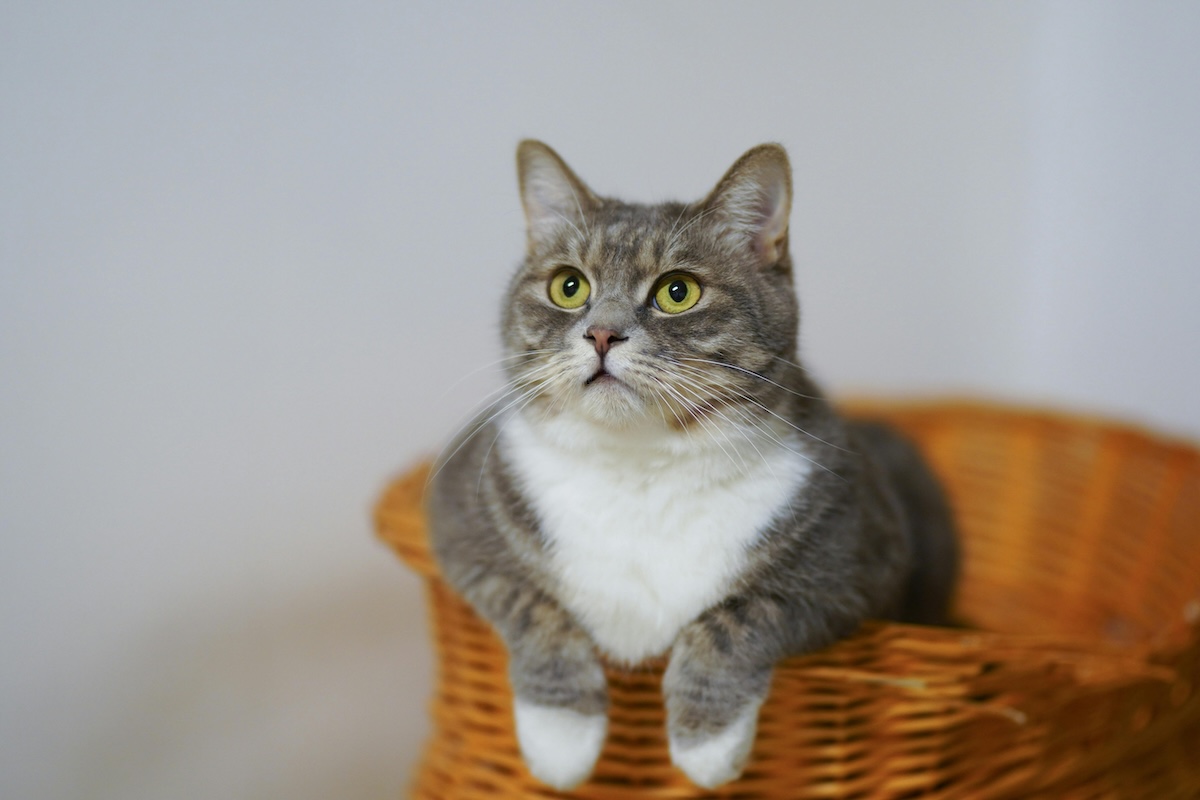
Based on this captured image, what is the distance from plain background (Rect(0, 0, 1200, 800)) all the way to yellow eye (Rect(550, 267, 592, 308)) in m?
0.21

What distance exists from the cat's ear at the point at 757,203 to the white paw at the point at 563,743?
0.60 meters

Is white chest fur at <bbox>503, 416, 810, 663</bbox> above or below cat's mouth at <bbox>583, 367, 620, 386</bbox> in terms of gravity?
below

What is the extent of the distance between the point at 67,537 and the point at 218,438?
0.30m

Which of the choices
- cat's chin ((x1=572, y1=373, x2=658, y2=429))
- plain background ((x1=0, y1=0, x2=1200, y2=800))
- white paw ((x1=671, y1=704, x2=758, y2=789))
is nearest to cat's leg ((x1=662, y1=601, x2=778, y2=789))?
white paw ((x1=671, y1=704, x2=758, y2=789))

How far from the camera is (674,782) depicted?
1053mm

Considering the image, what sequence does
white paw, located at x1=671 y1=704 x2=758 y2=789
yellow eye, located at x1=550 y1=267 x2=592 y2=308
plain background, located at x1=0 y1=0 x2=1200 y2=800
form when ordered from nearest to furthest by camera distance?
1. white paw, located at x1=671 y1=704 x2=758 y2=789
2. yellow eye, located at x1=550 y1=267 x2=592 y2=308
3. plain background, located at x1=0 y1=0 x2=1200 y2=800

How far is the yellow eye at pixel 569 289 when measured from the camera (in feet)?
3.53

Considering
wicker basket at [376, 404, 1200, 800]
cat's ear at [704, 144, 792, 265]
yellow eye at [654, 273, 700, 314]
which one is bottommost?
wicker basket at [376, 404, 1200, 800]

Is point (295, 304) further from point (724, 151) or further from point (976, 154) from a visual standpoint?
point (976, 154)

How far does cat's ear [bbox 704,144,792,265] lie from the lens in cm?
103

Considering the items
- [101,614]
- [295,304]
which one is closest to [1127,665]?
[295,304]

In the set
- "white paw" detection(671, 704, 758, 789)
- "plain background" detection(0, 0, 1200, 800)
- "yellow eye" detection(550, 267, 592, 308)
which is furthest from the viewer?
"plain background" detection(0, 0, 1200, 800)

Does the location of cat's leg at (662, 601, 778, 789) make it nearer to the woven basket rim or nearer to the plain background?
the woven basket rim

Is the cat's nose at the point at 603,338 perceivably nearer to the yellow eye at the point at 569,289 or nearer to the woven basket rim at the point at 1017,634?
the yellow eye at the point at 569,289
